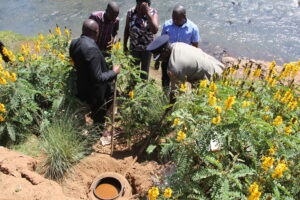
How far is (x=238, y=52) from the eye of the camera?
334 inches

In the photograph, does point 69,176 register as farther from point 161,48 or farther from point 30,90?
point 161,48

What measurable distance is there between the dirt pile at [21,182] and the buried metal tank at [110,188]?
49cm

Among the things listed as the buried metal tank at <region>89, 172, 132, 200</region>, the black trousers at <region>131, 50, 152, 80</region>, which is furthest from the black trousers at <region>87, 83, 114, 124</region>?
the buried metal tank at <region>89, 172, 132, 200</region>

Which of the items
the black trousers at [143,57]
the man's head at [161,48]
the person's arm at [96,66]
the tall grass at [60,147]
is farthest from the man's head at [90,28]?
the black trousers at [143,57]

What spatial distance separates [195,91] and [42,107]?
7.25 feet

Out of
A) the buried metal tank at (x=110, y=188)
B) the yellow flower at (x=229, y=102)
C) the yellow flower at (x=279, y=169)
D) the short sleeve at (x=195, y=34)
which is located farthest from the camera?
the short sleeve at (x=195, y=34)

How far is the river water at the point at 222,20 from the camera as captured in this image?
862 cm

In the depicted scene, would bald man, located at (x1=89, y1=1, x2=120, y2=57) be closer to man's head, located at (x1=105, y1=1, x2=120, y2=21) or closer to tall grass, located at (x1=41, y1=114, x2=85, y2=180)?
man's head, located at (x1=105, y1=1, x2=120, y2=21)

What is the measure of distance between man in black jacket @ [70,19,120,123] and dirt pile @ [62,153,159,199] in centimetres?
74

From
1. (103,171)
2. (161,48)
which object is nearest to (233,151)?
(161,48)

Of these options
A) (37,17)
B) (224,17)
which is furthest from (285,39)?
(37,17)

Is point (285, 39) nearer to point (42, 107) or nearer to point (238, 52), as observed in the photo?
point (238, 52)

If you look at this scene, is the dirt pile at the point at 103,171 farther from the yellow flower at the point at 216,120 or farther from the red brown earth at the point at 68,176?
the yellow flower at the point at 216,120

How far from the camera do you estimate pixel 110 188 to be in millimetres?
3305
